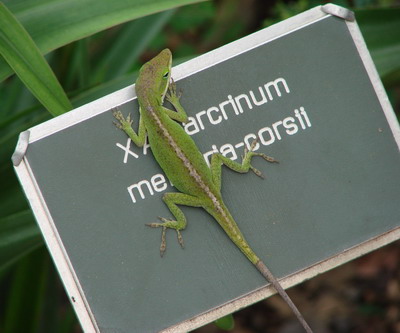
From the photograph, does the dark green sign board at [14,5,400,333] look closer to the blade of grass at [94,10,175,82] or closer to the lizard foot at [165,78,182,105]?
the lizard foot at [165,78,182,105]

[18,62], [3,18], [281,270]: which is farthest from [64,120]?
[281,270]

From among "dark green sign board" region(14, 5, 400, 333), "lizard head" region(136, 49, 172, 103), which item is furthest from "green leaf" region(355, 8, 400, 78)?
"lizard head" region(136, 49, 172, 103)

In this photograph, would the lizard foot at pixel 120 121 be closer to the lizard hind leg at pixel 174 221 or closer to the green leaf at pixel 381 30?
the lizard hind leg at pixel 174 221

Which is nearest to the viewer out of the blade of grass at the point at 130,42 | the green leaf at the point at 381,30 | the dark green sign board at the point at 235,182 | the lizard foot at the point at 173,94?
the dark green sign board at the point at 235,182

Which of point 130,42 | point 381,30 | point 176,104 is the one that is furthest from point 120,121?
point 381,30

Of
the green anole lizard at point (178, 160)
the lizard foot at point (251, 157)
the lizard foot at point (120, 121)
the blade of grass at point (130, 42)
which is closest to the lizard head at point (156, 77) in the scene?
the green anole lizard at point (178, 160)

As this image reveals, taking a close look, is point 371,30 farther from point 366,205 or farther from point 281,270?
point 281,270

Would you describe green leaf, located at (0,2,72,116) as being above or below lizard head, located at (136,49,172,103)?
above
